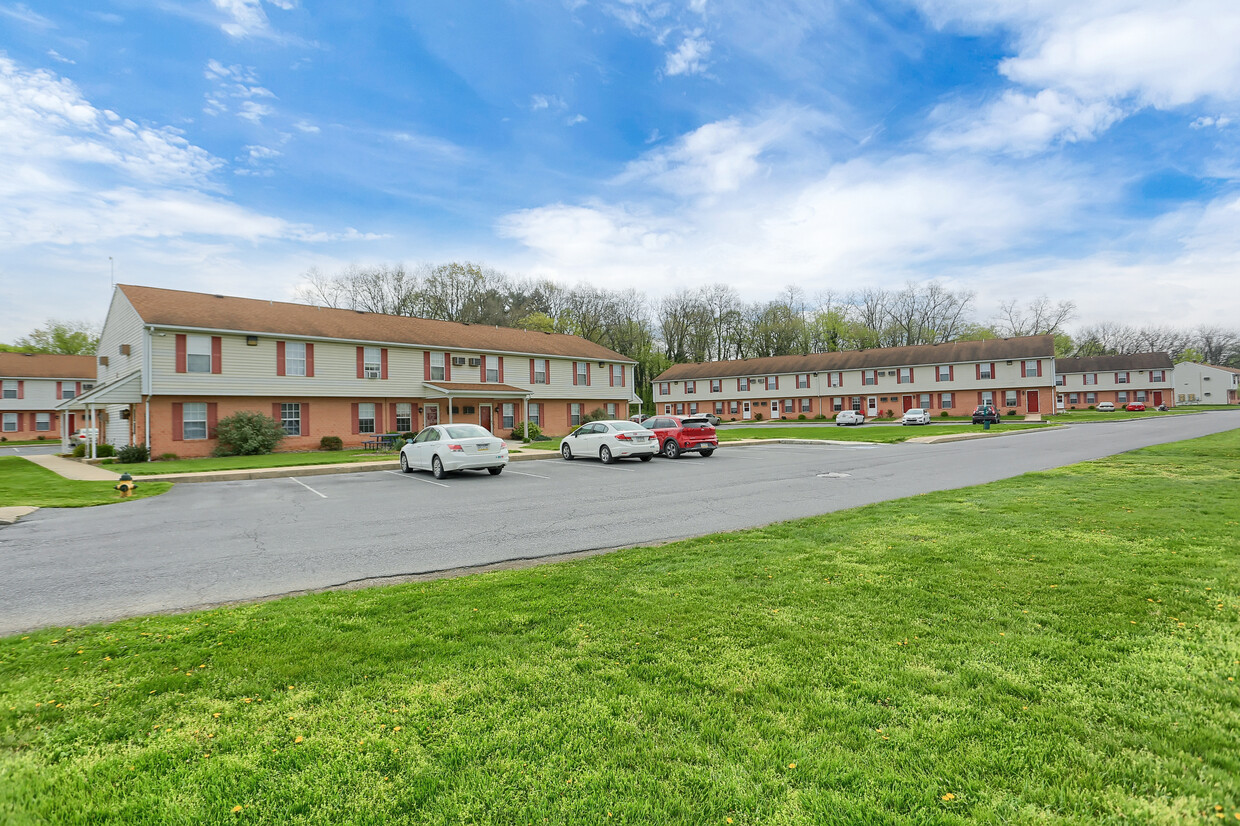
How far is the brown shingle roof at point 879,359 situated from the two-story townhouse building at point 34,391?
55.8 metres

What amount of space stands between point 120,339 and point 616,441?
2570 cm

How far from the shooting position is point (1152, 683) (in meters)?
3.36

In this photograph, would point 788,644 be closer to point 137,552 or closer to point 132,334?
point 137,552

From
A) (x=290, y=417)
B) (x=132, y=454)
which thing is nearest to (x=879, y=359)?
(x=290, y=417)

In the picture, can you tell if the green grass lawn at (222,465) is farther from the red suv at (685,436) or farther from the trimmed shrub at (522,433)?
the trimmed shrub at (522,433)

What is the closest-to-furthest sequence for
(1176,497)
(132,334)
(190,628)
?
(190,628), (1176,497), (132,334)

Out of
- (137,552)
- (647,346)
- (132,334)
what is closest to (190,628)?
(137,552)

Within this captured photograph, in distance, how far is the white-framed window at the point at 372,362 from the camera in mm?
30422

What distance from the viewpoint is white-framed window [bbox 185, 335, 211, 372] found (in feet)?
82.4

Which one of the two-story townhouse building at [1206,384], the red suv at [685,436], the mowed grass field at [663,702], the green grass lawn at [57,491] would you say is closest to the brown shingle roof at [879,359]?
the red suv at [685,436]

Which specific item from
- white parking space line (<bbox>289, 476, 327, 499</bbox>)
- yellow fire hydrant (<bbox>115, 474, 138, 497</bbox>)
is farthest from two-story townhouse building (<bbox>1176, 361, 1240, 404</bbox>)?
yellow fire hydrant (<bbox>115, 474, 138, 497</bbox>)

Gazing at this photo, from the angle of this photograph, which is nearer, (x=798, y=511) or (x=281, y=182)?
(x=798, y=511)

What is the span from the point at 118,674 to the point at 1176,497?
44.0ft

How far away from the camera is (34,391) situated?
158ft
